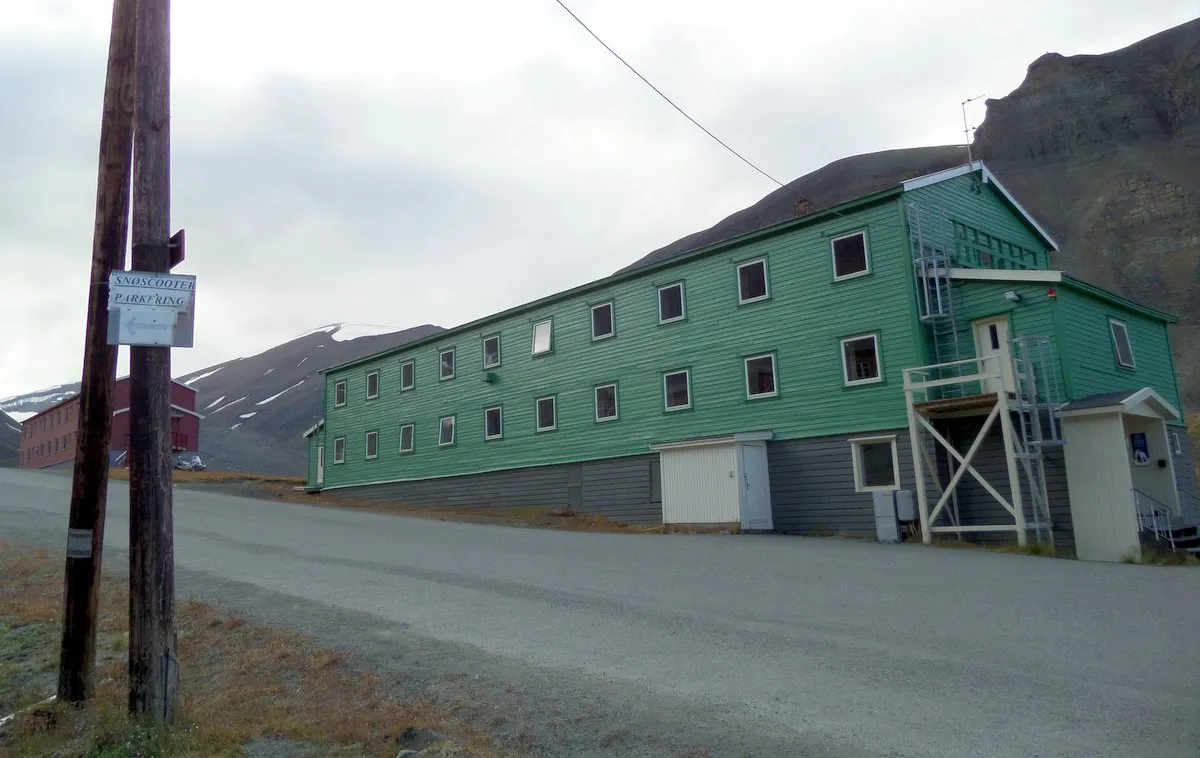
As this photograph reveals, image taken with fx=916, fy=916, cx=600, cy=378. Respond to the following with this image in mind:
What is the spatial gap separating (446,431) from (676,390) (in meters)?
11.7

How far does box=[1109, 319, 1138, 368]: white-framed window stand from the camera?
2391cm

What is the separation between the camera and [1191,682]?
24.9 feet

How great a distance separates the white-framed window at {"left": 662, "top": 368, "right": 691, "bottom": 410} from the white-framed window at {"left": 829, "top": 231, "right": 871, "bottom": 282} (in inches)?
218

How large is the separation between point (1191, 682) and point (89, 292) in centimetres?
956

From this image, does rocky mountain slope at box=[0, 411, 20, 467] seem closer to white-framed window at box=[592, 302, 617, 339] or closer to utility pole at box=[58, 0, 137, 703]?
white-framed window at box=[592, 302, 617, 339]

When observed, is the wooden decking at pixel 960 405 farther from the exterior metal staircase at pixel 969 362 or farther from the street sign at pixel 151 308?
the street sign at pixel 151 308

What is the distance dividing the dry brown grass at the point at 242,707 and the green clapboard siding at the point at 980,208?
752 inches

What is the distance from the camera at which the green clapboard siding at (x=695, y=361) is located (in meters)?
23.0

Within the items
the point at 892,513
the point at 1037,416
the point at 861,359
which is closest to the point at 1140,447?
the point at 1037,416

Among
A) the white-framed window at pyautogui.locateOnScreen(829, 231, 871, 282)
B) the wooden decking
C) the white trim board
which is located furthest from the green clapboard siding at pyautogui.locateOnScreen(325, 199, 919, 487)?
the wooden decking

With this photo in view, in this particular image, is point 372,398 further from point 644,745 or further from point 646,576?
point 644,745

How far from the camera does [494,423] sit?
33594mm

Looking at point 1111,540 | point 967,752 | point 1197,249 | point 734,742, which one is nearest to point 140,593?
point 734,742

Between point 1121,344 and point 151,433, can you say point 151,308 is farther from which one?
point 1121,344
